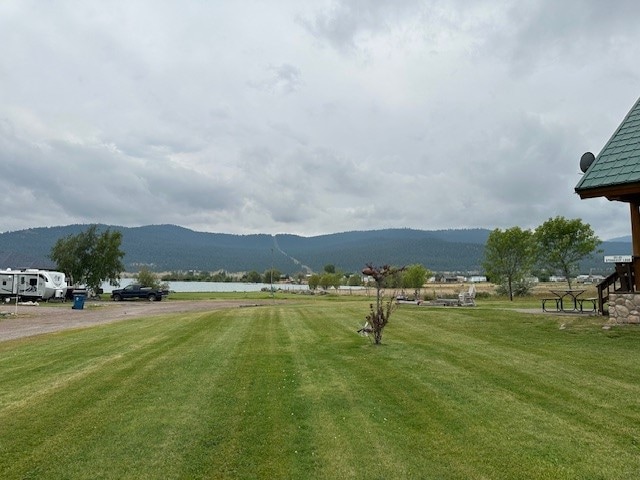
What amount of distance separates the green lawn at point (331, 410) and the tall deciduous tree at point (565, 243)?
1949cm

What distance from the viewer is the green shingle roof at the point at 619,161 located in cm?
1173

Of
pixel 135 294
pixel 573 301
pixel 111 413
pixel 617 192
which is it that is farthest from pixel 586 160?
pixel 135 294

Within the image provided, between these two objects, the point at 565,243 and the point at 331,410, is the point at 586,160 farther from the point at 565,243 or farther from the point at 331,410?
the point at 565,243

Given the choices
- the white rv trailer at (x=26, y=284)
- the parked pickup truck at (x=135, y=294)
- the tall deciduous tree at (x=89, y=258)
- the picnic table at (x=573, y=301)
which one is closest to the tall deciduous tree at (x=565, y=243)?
the picnic table at (x=573, y=301)

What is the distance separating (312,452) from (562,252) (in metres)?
29.1

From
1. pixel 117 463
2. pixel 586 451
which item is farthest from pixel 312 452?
pixel 586 451

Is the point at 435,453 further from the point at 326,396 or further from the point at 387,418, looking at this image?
the point at 326,396

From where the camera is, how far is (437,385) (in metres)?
7.07

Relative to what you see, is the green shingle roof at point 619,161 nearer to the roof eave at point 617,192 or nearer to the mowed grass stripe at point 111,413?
the roof eave at point 617,192

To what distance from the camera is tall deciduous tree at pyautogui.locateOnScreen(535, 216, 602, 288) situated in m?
28.9

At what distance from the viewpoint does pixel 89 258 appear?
A: 169 ft

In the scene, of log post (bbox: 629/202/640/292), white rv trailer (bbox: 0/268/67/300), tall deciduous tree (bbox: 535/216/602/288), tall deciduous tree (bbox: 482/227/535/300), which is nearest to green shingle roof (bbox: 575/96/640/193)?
log post (bbox: 629/202/640/292)

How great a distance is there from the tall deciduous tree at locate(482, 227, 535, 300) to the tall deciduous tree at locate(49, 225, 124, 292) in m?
37.6

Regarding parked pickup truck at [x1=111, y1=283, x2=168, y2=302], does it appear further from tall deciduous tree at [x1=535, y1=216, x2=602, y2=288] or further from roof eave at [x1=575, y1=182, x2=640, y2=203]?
roof eave at [x1=575, y1=182, x2=640, y2=203]
